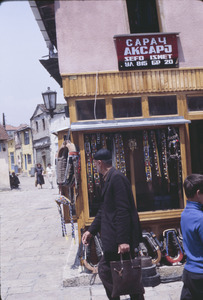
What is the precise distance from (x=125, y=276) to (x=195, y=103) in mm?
3852

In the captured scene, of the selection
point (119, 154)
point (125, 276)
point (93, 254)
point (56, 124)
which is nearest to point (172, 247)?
point (93, 254)

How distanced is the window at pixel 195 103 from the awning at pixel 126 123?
384mm

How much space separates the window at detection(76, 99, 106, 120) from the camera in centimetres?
644

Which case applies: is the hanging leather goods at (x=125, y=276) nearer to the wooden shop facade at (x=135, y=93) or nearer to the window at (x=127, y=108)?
the wooden shop facade at (x=135, y=93)

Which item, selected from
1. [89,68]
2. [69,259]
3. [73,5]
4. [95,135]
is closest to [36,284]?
[69,259]

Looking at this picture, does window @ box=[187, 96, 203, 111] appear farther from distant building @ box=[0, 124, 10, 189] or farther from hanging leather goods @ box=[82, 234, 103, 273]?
distant building @ box=[0, 124, 10, 189]

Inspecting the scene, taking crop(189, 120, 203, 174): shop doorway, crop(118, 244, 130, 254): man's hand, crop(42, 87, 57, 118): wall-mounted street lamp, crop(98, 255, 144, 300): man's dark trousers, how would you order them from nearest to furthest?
1. crop(118, 244, 130, 254): man's hand
2. crop(98, 255, 144, 300): man's dark trousers
3. crop(189, 120, 203, 174): shop doorway
4. crop(42, 87, 57, 118): wall-mounted street lamp

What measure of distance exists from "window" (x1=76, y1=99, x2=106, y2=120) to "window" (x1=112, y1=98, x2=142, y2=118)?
231 millimetres

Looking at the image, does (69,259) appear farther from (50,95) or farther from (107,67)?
(50,95)

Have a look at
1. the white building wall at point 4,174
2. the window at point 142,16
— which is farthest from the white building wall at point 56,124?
the window at point 142,16

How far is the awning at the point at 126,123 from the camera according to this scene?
624 centimetres

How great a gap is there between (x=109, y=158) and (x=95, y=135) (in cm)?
232

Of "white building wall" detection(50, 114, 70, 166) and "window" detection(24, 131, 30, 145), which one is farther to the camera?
"window" detection(24, 131, 30, 145)

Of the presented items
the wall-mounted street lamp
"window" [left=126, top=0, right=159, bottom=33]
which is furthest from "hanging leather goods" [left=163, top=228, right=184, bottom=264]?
the wall-mounted street lamp
